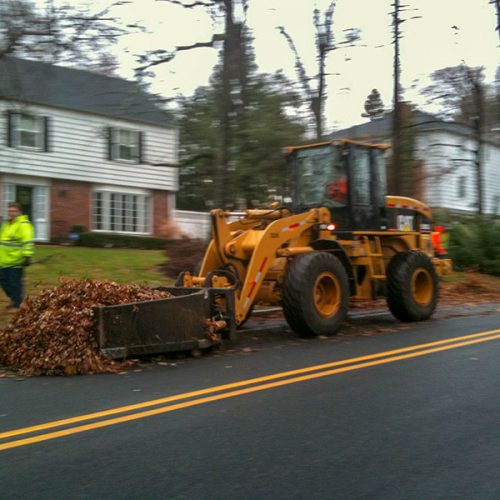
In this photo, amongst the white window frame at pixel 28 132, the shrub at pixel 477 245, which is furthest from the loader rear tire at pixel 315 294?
the white window frame at pixel 28 132

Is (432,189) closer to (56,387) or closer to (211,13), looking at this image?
(211,13)

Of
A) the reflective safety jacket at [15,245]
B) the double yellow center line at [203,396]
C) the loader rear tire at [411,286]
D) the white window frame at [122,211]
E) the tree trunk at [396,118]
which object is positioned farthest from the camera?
the white window frame at [122,211]

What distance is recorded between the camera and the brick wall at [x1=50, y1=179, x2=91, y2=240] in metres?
24.4

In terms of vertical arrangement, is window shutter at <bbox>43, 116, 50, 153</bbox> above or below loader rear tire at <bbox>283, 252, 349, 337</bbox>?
above

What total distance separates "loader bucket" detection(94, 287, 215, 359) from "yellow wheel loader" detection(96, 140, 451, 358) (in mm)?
37

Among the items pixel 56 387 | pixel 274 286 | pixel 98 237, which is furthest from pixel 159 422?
pixel 98 237

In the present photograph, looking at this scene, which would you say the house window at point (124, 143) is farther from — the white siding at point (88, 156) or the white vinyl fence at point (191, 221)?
the white vinyl fence at point (191, 221)

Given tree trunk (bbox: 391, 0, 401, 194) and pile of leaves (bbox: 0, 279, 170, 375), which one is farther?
tree trunk (bbox: 391, 0, 401, 194)

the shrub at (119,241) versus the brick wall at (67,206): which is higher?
the brick wall at (67,206)

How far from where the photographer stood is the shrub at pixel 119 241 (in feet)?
77.6

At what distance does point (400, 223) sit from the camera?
1205 cm

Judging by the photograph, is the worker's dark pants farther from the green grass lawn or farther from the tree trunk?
the tree trunk

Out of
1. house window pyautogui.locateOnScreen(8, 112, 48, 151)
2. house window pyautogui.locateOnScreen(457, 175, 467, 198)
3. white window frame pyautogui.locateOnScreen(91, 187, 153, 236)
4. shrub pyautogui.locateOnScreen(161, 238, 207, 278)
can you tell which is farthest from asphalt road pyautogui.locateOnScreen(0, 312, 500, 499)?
house window pyautogui.locateOnScreen(457, 175, 467, 198)

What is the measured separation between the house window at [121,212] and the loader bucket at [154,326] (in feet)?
61.7
